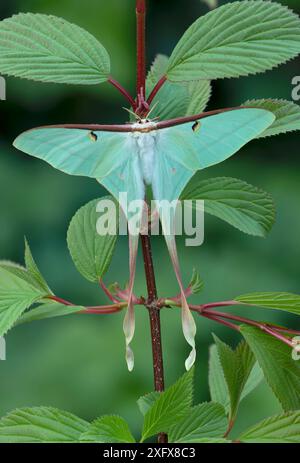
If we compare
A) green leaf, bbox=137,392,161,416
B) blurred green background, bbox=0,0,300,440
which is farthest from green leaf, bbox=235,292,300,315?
blurred green background, bbox=0,0,300,440

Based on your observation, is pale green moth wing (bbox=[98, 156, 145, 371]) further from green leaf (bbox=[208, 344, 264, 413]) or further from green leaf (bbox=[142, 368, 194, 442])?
green leaf (bbox=[208, 344, 264, 413])

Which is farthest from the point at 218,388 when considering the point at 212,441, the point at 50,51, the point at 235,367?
the point at 50,51

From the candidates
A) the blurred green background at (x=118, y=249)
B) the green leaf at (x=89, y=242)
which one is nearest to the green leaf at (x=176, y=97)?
the green leaf at (x=89, y=242)

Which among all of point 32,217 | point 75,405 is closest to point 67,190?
point 32,217

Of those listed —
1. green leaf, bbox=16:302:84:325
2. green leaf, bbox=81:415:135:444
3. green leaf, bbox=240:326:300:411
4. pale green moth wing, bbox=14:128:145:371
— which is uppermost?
pale green moth wing, bbox=14:128:145:371

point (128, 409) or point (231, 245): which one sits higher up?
point (231, 245)

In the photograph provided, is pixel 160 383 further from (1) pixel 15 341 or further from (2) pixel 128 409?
(1) pixel 15 341

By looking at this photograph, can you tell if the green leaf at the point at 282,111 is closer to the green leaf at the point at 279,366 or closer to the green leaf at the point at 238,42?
the green leaf at the point at 238,42
